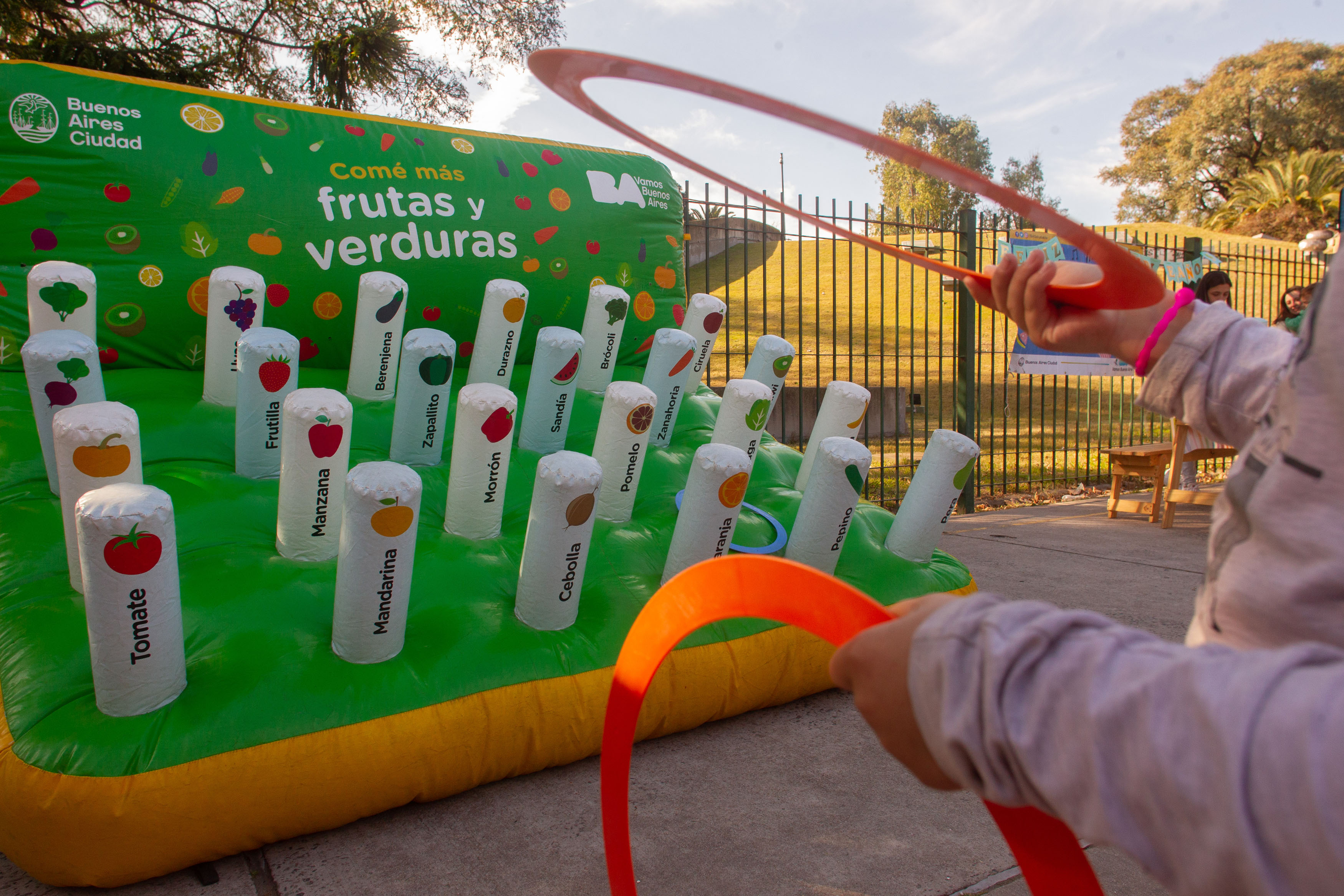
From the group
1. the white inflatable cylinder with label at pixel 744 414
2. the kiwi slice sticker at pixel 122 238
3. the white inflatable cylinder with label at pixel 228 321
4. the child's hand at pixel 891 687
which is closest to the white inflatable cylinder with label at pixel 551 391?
the white inflatable cylinder with label at pixel 744 414

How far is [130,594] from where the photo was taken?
1716mm

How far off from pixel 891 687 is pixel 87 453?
2102 mm

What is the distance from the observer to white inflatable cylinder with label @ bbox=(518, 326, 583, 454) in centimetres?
297

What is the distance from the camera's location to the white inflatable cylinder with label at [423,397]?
269cm

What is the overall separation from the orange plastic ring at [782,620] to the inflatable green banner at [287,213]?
92.9 inches

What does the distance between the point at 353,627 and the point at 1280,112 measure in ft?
127

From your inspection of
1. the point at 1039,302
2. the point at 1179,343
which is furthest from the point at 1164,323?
the point at 1039,302

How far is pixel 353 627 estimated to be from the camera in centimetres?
202

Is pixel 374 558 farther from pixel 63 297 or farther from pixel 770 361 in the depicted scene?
pixel 770 361

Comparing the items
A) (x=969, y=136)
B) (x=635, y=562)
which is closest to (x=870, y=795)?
(x=635, y=562)

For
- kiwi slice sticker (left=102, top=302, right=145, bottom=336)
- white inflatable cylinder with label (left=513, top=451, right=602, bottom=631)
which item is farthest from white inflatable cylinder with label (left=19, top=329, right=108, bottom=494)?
white inflatable cylinder with label (left=513, top=451, right=602, bottom=631)

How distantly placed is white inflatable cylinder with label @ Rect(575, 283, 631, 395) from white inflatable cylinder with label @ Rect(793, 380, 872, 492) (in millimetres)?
937

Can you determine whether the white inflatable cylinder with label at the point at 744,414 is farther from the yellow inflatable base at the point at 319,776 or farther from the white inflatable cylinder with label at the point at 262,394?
the white inflatable cylinder with label at the point at 262,394

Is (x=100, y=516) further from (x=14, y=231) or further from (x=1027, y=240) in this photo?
(x=1027, y=240)
